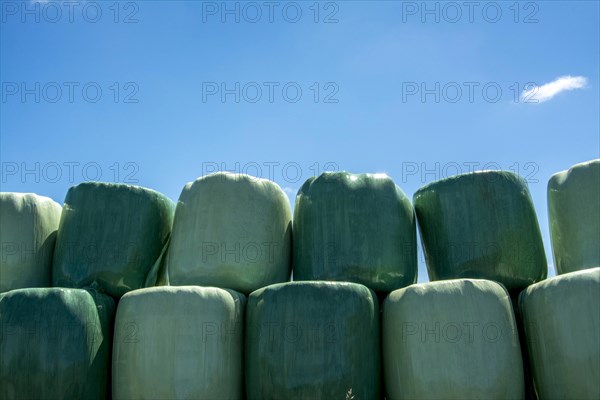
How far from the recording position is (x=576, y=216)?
3223mm

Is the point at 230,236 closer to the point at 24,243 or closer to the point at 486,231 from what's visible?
the point at 24,243

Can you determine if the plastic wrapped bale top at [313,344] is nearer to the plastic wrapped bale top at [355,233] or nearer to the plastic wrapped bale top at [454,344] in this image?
the plastic wrapped bale top at [454,344]

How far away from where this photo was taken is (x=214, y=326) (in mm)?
2941

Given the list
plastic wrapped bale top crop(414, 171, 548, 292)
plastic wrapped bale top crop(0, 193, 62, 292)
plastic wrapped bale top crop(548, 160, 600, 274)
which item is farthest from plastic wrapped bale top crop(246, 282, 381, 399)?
plastic wrapped bale top crop(0, 193, 62, 292)

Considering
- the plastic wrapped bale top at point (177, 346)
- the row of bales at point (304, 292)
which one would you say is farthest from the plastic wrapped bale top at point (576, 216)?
the plastic wrapped bale top at point (177, 346)

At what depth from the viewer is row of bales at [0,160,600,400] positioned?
283 cm

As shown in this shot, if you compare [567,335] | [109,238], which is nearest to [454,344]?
[567,335]

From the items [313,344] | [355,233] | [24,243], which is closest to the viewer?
[313,344]

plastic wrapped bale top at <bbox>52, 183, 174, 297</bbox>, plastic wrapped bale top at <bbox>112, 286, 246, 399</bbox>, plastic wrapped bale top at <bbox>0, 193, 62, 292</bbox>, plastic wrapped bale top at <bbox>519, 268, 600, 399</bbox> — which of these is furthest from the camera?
plastic wrapped bale top at <bbox>0, 193, 62, 292</bbox>

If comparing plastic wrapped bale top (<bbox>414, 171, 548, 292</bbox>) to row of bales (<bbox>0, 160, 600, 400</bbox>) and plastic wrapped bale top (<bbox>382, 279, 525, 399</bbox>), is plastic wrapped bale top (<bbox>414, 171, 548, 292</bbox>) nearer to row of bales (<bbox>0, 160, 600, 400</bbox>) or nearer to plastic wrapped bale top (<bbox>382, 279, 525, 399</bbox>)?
row of bales (<bbox>0, 160, 600, 400</bbox>)

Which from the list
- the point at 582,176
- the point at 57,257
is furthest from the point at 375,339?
the point at 57,257

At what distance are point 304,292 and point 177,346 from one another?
575 mm

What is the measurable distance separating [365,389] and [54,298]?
137 cm

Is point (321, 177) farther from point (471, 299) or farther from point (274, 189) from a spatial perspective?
point (471, 299)
